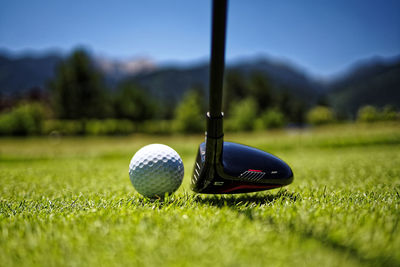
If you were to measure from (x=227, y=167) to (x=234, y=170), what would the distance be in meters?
0.08

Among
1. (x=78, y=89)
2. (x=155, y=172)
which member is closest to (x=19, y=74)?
(x=78, y=89)

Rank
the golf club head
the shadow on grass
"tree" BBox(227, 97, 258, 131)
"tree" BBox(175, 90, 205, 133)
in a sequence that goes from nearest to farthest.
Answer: the golf club head, the shadow on grass, "tree" BBox(175, 90, 205, 133), "tree" BBox(227, 97, 258, 131)

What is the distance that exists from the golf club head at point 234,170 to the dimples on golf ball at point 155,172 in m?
0.31

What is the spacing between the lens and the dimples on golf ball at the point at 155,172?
276 centimetres

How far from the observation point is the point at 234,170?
2.39 m

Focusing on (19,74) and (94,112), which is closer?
(94,112)

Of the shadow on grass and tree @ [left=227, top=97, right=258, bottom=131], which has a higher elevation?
the shadow on grass

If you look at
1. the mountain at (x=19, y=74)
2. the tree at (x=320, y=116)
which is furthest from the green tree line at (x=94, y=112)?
the mountain at (x=19, y=74)

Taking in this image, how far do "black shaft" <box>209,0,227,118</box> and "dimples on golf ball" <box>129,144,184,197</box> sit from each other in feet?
3.88

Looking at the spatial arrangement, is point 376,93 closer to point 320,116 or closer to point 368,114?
point 320,116

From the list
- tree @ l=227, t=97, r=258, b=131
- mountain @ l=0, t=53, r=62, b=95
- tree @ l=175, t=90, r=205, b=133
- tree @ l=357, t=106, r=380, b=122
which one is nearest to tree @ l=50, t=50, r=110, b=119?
tree @ l=175, t=90, r=205, b=133

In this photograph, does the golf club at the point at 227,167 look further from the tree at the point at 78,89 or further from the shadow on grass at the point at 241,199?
the tree at the point at 78,89

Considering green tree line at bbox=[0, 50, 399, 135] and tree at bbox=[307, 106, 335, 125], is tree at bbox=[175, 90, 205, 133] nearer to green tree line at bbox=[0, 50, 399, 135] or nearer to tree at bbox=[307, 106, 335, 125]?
green tree line at bbox=[0, 50, 399, 135]

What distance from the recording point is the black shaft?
150 cm
